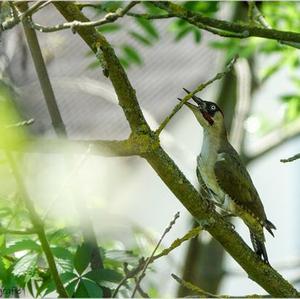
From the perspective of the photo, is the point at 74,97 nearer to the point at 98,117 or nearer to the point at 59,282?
the point at 98,117

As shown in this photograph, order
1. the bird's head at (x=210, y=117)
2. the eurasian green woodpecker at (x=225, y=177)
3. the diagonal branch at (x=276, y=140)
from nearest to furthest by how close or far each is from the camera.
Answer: the eurasian green woodpecker at (x=225, y=177), the bird's head at (x=210, y=117), the diagonal branch at (x=276, y=140)

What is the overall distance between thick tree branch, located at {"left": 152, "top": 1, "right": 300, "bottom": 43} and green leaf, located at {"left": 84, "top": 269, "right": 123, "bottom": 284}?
863 mm

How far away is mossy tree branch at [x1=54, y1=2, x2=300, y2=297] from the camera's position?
2.73 meters

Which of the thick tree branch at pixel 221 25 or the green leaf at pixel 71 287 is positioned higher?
the thick tree branch at pixel 221 25

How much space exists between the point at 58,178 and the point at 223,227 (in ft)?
3.49

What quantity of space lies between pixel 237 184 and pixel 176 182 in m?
1.49

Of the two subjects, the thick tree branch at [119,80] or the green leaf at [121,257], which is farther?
the green leaf at [121,257]

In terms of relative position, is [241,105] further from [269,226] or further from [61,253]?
[61,253]

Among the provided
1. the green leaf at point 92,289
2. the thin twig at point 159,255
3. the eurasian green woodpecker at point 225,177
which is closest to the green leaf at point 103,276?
the green leaf at point 92,289

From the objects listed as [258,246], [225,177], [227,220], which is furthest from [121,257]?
[225,177]

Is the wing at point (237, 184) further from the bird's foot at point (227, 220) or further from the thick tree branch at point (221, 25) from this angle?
the thick tree branch at point (221, 25)

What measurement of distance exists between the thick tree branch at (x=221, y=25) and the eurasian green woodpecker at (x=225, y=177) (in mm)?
864

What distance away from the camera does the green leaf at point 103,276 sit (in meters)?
2.78

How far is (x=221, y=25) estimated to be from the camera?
9.62 ft
